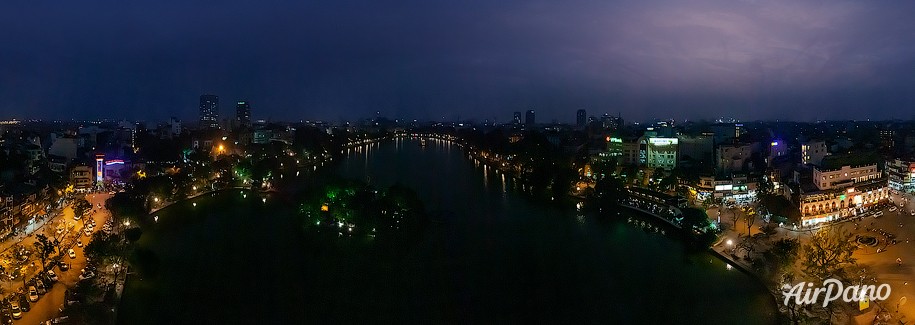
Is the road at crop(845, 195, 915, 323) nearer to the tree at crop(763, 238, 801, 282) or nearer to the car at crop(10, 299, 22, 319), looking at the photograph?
the tree at crop(763, 238, 801, 282)

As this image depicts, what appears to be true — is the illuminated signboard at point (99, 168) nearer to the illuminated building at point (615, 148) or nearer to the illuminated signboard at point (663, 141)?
the illuminated building at point (615, 148)

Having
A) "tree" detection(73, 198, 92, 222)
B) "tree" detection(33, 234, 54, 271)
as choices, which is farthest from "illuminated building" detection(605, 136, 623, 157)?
"tree" detection(33, 234, 54, 271)

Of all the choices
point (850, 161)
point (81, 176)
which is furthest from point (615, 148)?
point (81, 176)

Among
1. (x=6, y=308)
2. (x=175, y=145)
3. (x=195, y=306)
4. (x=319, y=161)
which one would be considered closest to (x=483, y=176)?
(x=319, y=161)

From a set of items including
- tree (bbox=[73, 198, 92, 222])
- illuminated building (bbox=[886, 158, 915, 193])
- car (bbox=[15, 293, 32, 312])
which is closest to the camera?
car (bbox=[15, 293, 32, 312])

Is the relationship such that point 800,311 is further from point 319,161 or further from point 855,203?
point 319,161

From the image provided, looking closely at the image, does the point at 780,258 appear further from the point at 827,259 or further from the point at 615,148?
the point at 615,148
